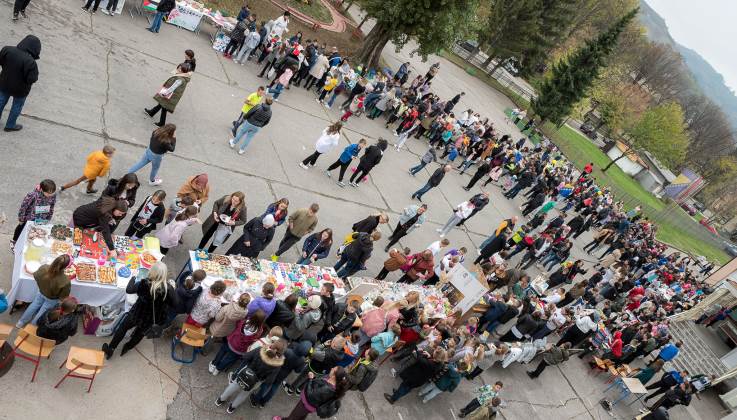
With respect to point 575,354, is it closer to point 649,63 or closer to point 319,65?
point 319,65

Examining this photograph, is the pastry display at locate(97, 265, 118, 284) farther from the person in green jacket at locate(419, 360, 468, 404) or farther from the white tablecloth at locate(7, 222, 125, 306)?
the person in green jacket at locate(419, 360, 468, 404)

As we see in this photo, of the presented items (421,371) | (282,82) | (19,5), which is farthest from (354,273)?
(19,5)

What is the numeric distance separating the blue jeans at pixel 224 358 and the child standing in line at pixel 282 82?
10.5m

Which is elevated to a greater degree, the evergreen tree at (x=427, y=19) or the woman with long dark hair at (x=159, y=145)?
the evergreen tree at (x=427, y=19)

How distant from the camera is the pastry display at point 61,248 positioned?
649 centimetres

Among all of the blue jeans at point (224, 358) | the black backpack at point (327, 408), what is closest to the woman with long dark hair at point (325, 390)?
the black backpack at point (327, 408)

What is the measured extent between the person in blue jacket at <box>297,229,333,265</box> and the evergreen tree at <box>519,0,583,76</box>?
135ft

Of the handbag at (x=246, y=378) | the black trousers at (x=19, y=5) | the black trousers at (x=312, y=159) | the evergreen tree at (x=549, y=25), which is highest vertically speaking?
the evergreen tree at (x=549, y=25)

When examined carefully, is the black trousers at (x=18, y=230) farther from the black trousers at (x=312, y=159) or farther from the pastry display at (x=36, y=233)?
the black trousers at (x=312, y=159)

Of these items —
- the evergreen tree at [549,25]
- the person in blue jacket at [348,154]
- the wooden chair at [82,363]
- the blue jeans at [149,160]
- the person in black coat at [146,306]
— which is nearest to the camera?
the wooden chair at [82,363]

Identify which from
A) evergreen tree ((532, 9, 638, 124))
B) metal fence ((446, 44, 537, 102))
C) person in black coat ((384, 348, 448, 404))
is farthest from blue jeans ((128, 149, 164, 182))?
metal fence ((446, 44, 537, 102))

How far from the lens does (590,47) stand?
120 ft

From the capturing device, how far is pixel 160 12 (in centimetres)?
1509

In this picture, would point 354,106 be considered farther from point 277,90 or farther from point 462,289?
point 462,289
